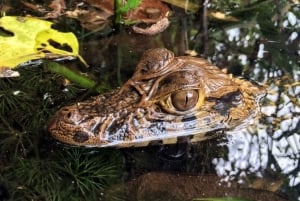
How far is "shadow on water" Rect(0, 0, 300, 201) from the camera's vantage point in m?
3.17

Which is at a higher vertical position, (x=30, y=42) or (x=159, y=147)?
(x=30, y=42)

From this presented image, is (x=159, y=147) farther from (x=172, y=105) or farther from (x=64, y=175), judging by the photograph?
(x=64, y=175)

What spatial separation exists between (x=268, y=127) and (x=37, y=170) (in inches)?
54.5

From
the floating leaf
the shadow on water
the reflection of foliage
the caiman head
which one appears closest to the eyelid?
the caiman head

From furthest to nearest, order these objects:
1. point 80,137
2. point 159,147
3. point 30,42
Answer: point 30,42 → point 159,147 → point 80,137

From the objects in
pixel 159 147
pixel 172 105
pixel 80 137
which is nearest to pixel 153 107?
pixel 172 105

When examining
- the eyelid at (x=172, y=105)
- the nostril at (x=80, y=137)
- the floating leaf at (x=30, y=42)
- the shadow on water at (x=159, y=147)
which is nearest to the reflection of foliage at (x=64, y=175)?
the shadow on water at (x=159, y=147)

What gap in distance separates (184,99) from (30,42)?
1189 millimetres

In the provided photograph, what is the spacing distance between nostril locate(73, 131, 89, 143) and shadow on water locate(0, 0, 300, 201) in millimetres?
115

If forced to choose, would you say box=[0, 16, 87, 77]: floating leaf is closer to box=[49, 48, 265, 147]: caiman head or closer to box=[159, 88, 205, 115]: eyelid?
box=[49, 48, 265, 147]: caiman head

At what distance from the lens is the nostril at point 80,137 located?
3156mm

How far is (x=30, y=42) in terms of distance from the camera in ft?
12.8

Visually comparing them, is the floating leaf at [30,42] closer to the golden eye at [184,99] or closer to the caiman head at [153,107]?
the caiman head at [153,107]

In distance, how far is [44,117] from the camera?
11.4 ft
